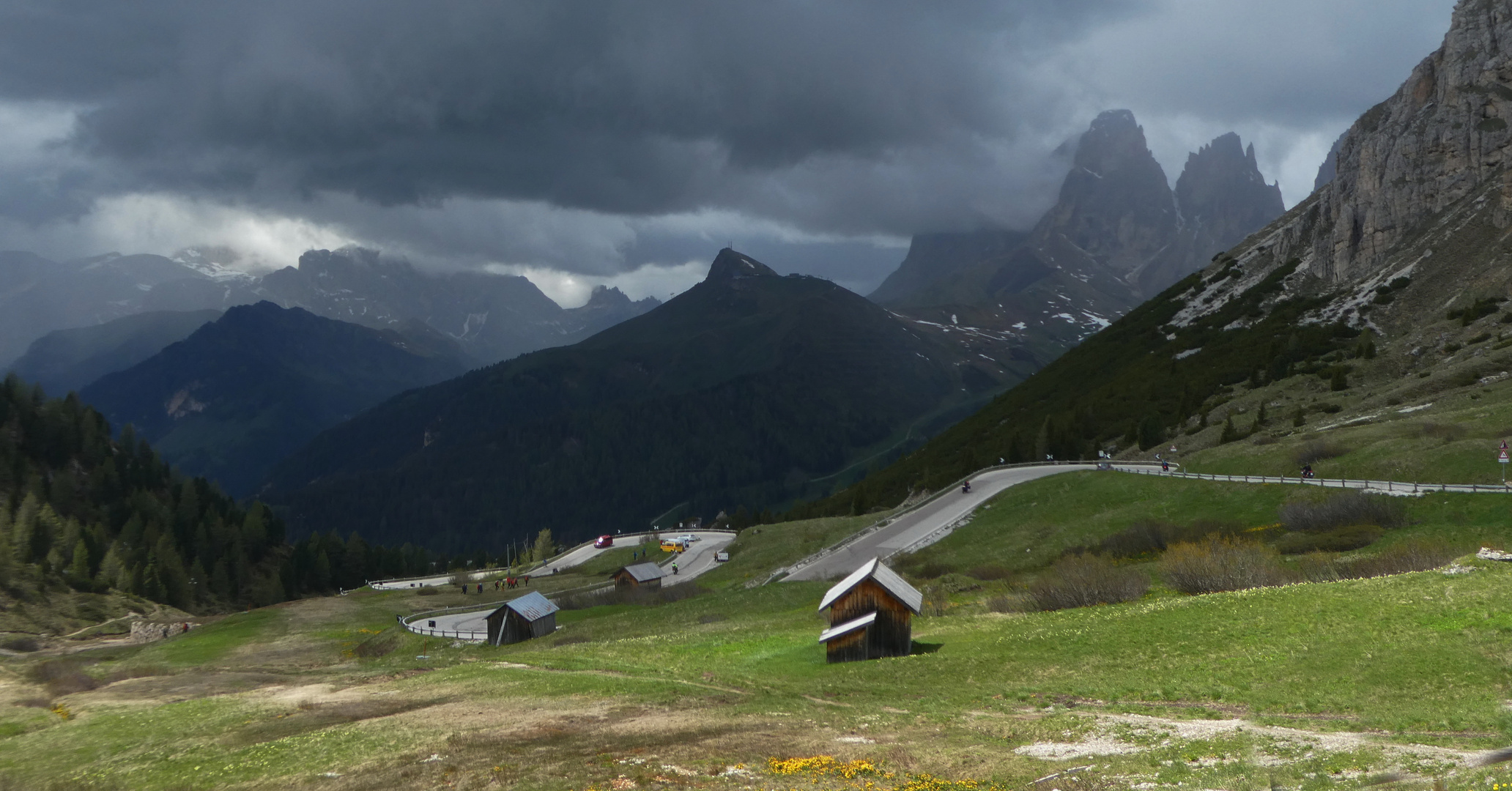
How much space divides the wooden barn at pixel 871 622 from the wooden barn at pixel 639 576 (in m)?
47.5

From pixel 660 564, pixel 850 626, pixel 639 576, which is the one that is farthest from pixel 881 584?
pixel 660 564

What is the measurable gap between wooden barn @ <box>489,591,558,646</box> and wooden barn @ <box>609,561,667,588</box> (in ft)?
67.9

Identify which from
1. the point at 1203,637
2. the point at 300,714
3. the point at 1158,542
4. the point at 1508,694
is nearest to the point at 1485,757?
the point at 1508,694

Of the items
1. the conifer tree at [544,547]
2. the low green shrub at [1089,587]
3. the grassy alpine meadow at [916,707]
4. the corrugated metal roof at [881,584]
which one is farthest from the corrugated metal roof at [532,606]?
the conifer tree at [544,547]

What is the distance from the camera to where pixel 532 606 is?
65.9 m

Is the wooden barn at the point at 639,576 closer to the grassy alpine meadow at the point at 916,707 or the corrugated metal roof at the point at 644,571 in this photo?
the corrugated metal roof at the point at 644,571

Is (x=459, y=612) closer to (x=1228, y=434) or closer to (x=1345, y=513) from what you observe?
(x=1345, y=513)

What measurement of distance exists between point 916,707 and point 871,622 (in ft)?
32.6

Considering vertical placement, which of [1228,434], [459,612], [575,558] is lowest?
[459,612]

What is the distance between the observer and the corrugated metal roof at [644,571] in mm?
89125

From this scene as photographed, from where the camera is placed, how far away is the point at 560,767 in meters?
23.8

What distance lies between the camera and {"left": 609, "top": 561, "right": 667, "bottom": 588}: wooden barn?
8769cm

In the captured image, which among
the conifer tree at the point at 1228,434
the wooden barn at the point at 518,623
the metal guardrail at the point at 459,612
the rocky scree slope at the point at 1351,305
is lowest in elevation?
the metal guardrail at the point at 459,612

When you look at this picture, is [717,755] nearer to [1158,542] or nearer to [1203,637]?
[1203,637]
